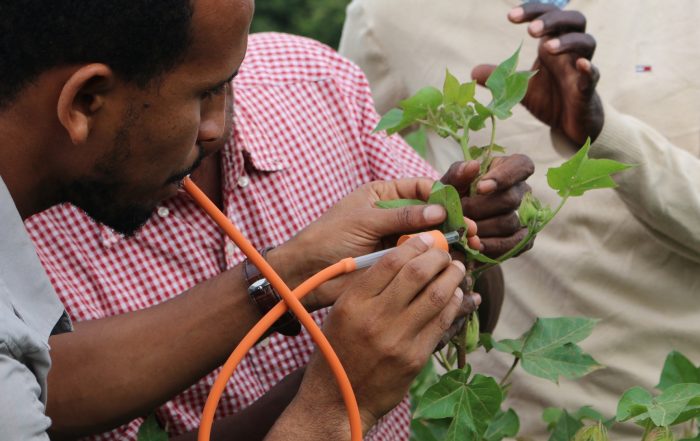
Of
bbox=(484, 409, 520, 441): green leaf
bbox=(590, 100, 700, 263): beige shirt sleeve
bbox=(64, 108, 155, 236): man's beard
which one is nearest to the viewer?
bbox=(64, 108, 155, 236): man's beard

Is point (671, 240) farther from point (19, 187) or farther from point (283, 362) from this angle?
point (19, 187)

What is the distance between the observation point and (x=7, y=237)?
1.29 metres

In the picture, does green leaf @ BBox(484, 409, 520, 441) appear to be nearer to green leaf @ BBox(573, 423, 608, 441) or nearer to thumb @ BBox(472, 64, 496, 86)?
green leaf @ BBox(573, 423, 608, 441)

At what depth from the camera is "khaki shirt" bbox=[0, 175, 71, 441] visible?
1159 millimetres

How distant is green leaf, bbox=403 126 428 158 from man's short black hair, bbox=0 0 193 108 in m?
1.19

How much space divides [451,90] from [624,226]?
73cm

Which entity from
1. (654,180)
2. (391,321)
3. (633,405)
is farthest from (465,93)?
(654,180)

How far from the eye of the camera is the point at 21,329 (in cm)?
121

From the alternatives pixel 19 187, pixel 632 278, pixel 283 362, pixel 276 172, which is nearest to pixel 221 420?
pixel 283 362

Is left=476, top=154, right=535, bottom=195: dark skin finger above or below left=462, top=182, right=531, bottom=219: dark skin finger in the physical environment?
above

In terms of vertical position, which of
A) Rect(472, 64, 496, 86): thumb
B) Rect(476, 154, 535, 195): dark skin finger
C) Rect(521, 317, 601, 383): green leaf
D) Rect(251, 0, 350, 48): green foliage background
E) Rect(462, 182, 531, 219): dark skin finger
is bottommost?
Rect(251, 0, 350, 48): green foliage background

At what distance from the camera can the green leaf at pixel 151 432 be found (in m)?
1.59

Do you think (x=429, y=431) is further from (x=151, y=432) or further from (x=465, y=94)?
(x=465, y=94)

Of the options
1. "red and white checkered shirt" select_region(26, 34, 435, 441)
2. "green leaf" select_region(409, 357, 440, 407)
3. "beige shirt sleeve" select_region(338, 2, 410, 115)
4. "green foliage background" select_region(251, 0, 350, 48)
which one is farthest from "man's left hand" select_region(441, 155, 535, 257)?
"green foliage background" select_region(251, 0, 350, 48)
